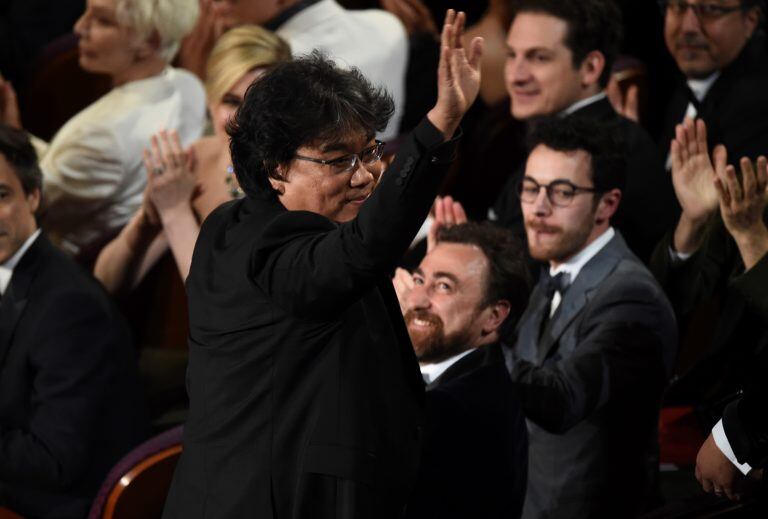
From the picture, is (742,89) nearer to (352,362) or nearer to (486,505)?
(486,505)

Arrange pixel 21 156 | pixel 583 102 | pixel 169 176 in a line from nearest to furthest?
pixel 21 156 → pixel 169 176 → pixel 583 102

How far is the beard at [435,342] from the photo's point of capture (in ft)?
8.20

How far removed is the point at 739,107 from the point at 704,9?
37 centimetres

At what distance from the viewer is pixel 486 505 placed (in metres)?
2.23

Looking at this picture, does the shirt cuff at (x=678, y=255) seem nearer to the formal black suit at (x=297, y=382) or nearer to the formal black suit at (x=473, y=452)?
the formal black suit at (x=473, y=452)

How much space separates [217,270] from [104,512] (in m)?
0.78

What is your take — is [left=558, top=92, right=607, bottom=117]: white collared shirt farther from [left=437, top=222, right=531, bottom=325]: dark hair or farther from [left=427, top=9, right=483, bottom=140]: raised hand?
[left=427, top=9, right=483, bottom=140]: raised hand

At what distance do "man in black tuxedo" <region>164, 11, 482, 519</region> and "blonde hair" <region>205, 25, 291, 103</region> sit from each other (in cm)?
164

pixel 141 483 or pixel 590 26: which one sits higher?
pixel 590 26

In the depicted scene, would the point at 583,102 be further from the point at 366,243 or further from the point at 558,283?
the point at 366,243

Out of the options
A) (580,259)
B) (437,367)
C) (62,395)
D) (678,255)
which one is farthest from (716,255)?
(62,395)

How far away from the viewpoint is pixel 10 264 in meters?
2.98

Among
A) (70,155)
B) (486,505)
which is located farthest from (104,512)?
(70,155)

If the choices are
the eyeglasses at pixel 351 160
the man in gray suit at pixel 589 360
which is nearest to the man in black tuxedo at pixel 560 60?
the man in gray suit at pixel 589 360
